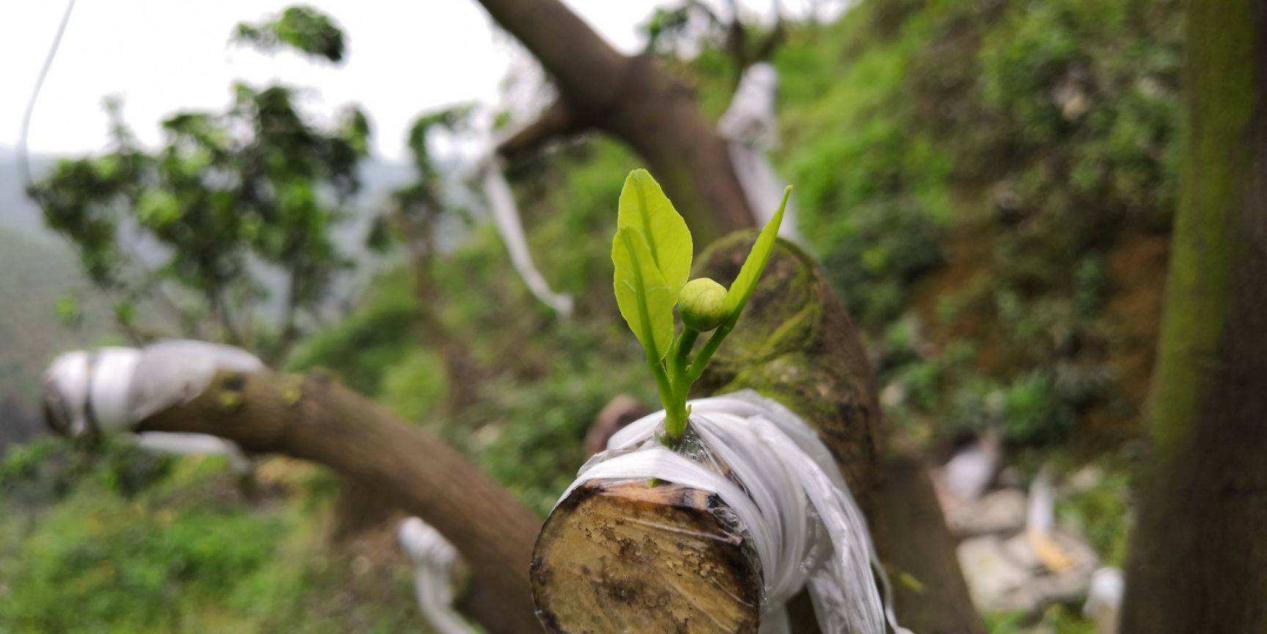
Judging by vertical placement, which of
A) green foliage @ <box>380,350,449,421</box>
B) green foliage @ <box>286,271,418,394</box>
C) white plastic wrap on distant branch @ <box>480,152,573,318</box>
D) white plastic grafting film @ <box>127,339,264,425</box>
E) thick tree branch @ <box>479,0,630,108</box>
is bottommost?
green foliage @ <box>286,271,418,394</box>

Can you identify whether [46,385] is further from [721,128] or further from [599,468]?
[721,128]

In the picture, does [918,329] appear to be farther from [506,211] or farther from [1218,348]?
[1218,348]

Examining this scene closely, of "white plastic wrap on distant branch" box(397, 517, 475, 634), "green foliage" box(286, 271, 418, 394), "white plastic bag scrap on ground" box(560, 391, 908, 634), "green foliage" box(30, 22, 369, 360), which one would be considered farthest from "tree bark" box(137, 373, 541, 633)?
"green foliage" box(286, 271, 418, 394)

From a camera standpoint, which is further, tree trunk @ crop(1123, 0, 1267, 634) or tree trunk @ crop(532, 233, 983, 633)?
tree trunk @ crop(1123, 0, 1267, 634)

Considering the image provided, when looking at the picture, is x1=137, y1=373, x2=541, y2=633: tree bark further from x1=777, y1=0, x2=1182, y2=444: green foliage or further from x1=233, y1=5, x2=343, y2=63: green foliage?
x1=777, y1=0, x2=1182, y2=444: green foliage

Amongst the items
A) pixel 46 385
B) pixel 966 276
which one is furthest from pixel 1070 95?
pixel 46 385
